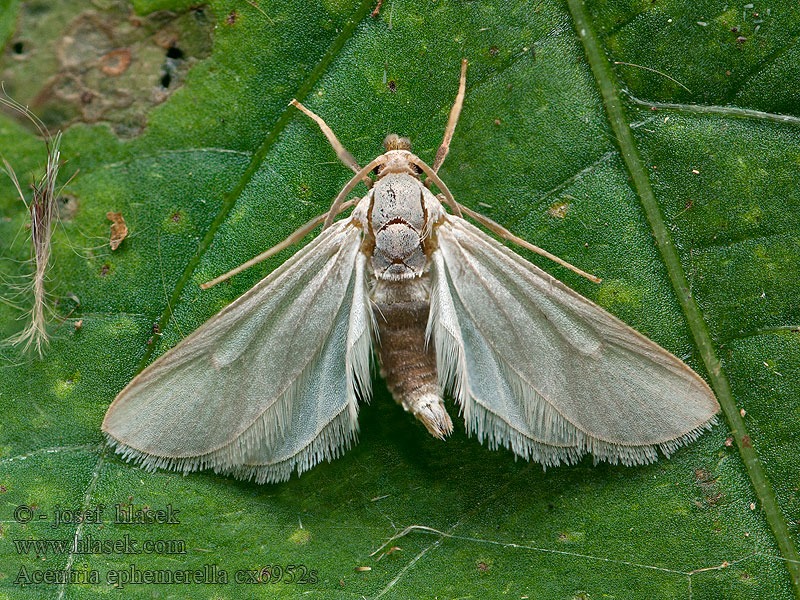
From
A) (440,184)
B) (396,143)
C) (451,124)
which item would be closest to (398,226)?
(440,184)

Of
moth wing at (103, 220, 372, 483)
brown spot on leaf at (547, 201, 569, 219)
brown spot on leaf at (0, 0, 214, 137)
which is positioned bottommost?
moth wing at (103, 220, 372, 483)

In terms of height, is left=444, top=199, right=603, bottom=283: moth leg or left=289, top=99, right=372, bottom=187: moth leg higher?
left=444, top=199, right=603, bottom=283: moth leg

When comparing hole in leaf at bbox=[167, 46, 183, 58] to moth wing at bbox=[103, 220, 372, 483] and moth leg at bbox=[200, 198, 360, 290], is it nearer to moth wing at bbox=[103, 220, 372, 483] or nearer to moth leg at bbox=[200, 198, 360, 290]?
moth leg at bbox=[200, 198, 360, 290]

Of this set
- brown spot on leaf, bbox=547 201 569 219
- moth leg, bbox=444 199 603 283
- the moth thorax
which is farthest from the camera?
brown spot on leaf, bbox=547 201 569 219

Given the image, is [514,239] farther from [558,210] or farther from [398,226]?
[398,226]

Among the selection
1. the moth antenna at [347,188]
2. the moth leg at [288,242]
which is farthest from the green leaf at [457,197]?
the moth antenna at [347,188]

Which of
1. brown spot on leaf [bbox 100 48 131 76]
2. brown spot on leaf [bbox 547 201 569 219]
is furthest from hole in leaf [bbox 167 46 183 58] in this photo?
brown spot on leaf [bbox 547 201 569 219]

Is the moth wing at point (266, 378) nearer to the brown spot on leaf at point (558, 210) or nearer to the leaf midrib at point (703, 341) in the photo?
the brown spot on leaf at point (558, 210)

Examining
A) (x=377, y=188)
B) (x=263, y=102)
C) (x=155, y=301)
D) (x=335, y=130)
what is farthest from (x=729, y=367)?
(x=155, y=301)
